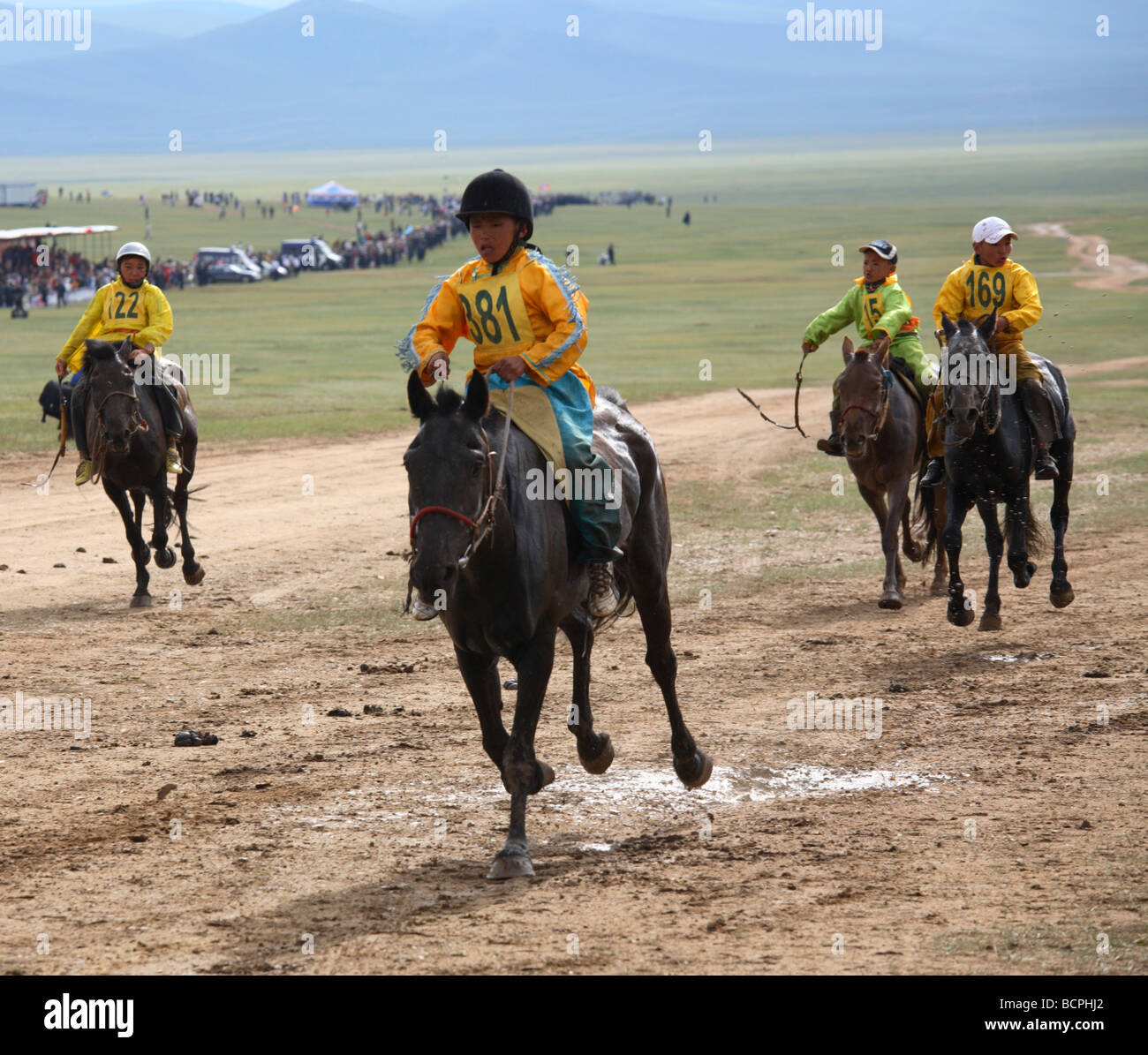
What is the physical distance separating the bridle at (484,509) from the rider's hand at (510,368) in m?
0.07

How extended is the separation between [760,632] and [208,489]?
8659mm

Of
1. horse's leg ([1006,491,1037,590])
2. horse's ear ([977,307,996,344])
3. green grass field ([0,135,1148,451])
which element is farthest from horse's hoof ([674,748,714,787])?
green grass field ([0,135,1148,451])

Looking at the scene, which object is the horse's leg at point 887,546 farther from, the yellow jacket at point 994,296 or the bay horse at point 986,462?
the yellow jacket at point 994,296

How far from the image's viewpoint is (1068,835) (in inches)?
283

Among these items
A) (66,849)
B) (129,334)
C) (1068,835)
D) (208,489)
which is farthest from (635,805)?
(208,489)

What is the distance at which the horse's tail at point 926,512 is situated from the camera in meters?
13.5

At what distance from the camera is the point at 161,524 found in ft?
44.0

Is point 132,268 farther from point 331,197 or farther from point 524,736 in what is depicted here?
point 331,197

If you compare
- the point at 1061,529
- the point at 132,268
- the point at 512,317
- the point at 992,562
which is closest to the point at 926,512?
the point at 1061,529

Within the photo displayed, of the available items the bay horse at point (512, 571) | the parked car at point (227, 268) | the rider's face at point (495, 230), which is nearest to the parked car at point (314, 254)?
the parked car at point (227, 268)

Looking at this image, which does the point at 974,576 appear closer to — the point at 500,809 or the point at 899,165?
the point at 500,809

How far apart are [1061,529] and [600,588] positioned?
683 centimetres

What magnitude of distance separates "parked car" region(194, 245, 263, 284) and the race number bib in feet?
183

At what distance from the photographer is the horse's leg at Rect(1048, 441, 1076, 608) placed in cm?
1224
